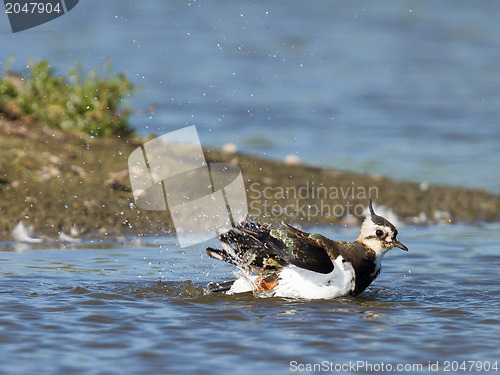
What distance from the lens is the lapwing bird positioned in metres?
6.23

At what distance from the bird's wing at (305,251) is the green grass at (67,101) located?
15.8 feet

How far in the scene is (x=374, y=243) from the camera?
21.6 feet

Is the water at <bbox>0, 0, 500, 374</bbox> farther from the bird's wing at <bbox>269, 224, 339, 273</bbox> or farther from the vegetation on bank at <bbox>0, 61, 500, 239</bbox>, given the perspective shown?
the vegetation on bank at <bbox>0, 61, 500, 239</bbox>

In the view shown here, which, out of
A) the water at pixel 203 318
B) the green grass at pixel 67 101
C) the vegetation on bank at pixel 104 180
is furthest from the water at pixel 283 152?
the green grass at pixel 67 101

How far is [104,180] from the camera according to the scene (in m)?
9.69

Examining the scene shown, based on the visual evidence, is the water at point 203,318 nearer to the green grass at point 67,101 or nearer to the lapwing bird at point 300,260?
the lapwing bird at point 300,260

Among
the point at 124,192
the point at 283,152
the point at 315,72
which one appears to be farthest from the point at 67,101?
the point at 315,72

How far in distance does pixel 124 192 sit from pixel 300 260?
152 inches

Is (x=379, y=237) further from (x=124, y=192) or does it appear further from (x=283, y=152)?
(x=283, y=152)

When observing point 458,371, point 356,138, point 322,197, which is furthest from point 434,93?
point 458,371

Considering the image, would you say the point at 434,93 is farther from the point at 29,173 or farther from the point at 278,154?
the point at 29,173

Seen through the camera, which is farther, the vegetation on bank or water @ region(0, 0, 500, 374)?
the vegetation on bank

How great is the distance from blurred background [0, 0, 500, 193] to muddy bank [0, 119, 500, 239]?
3.52ft

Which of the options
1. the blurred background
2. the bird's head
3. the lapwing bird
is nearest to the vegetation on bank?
the blurred background
